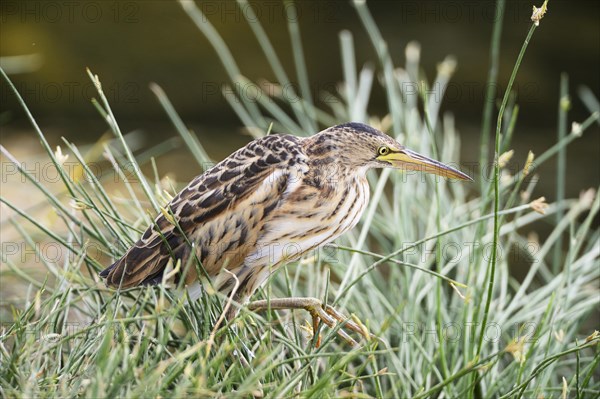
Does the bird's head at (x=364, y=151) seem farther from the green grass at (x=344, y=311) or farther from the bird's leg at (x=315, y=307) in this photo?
the bird's leg at (x=315, y=307)

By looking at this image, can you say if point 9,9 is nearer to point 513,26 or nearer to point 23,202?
point 23,202

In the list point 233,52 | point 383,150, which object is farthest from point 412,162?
point 233,52

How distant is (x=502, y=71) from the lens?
5.68 meters

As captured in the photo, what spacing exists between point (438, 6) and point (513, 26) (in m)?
0.54

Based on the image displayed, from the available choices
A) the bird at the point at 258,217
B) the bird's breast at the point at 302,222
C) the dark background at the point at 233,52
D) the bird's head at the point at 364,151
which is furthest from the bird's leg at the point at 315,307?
the dark background at the point at 233,52

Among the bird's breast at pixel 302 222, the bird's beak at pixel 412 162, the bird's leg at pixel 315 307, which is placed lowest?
the bird's leg at pixel 315 307

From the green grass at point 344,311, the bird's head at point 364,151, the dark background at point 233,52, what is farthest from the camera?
the dark background at point 233,52

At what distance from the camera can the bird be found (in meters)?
2.33

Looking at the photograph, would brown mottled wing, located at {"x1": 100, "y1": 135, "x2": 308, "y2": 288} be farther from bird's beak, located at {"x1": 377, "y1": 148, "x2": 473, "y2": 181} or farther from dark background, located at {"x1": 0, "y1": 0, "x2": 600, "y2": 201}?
dark background, located at {"x1": 0, "y1": 0, "x2": 600, "y2": 201}

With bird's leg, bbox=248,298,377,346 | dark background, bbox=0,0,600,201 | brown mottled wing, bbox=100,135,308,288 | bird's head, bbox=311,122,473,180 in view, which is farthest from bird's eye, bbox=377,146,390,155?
dark background, bbox=0,0,600,201

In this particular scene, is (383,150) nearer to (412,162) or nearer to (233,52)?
(412,162)

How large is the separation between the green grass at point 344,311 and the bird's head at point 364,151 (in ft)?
0.31

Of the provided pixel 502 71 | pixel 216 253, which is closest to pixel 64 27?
pixel 502 71

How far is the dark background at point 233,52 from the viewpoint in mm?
5570
